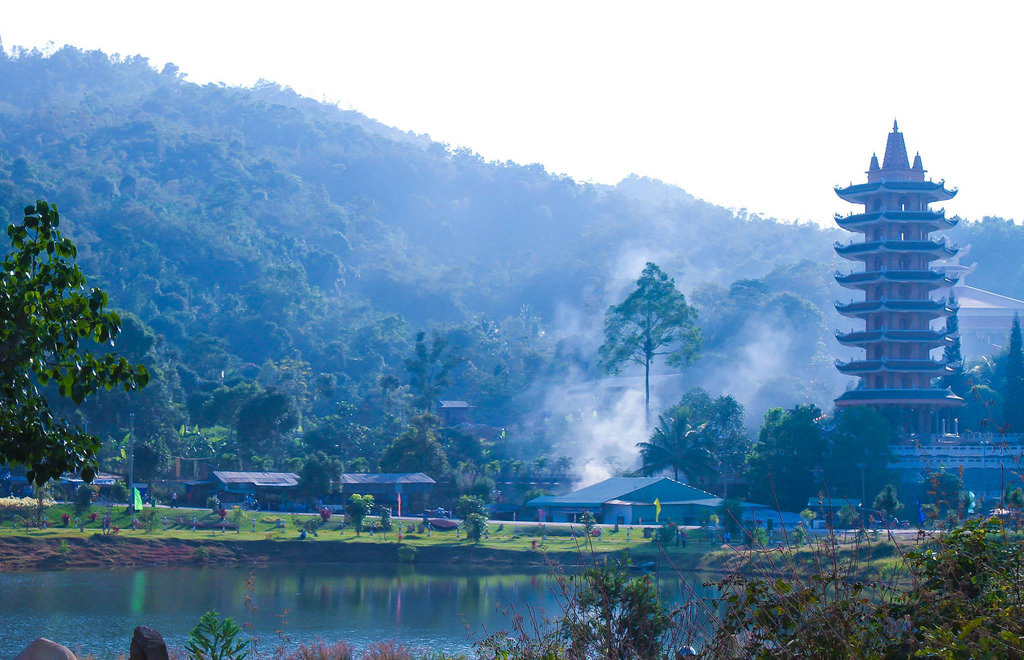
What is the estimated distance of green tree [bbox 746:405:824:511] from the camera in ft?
195

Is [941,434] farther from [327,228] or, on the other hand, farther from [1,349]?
[327,228]

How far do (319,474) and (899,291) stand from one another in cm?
3503

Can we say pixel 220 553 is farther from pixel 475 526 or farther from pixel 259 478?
pixel 259 478

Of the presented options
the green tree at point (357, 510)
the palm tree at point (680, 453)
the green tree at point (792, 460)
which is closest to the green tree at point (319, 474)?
the green tree at point (357, 510)

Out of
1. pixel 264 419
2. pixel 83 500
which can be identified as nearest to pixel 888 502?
pixel 264 419

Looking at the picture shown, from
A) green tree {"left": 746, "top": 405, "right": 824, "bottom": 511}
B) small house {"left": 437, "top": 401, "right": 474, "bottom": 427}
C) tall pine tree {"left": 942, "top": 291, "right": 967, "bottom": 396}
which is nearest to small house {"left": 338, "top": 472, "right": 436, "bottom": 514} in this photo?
green tree {"left": 746, "top": 405, "right": 824, "bottom": 511}

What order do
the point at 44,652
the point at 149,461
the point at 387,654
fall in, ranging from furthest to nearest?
the point at 149,461 < the point at 387,654 < the point at 44,652

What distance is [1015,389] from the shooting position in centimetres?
6588

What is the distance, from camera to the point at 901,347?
6800 cm

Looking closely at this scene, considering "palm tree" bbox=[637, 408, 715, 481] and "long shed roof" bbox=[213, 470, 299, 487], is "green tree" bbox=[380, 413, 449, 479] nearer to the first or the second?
"long shed roof" bbox=[213, 470, 299, 487]

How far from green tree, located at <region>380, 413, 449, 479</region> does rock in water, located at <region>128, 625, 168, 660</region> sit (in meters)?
54.5

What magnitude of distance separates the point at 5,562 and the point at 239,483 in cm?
1728

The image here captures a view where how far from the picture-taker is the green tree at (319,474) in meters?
61.4

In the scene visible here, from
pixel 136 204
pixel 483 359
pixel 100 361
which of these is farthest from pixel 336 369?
pixel 100 361
